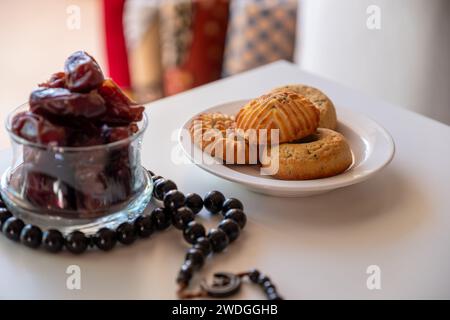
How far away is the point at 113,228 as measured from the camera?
2.26 ft

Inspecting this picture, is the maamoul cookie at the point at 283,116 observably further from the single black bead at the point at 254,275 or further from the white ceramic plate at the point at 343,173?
the single black bead at the point at 254,275

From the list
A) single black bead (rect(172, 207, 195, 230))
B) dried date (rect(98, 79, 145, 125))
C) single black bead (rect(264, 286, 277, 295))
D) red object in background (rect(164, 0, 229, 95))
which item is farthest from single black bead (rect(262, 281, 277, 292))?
red object in background (rect(164, 0, 229, 95))

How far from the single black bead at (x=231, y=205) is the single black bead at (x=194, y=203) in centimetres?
3

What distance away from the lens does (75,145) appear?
65 cm

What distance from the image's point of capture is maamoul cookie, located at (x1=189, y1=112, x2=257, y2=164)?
0.78m

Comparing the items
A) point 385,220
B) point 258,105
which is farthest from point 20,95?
point 385,220

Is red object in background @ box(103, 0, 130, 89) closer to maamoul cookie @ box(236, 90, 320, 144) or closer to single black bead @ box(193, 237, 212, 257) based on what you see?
maamoul cookie @ box(236, 90, 320, 144)

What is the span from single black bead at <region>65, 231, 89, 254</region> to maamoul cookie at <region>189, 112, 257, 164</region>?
204 millimetres

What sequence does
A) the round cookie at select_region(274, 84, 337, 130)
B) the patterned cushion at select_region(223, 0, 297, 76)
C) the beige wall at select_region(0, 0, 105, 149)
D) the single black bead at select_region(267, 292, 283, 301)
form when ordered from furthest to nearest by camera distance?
the beige wall at select_region(0, 0, 105, 149)
the patterned cushion at select_region(223, 0, 297, 76)
the round cookie at select_region(274, 84, 337, 130)
the single black bead at select_region(267, 292, 283, 301)

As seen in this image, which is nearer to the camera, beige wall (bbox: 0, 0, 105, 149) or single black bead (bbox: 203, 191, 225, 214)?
single black bead (bbox: 203, 191, 225, 214)

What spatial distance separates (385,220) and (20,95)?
1.64 m

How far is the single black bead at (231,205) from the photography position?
0.73m
